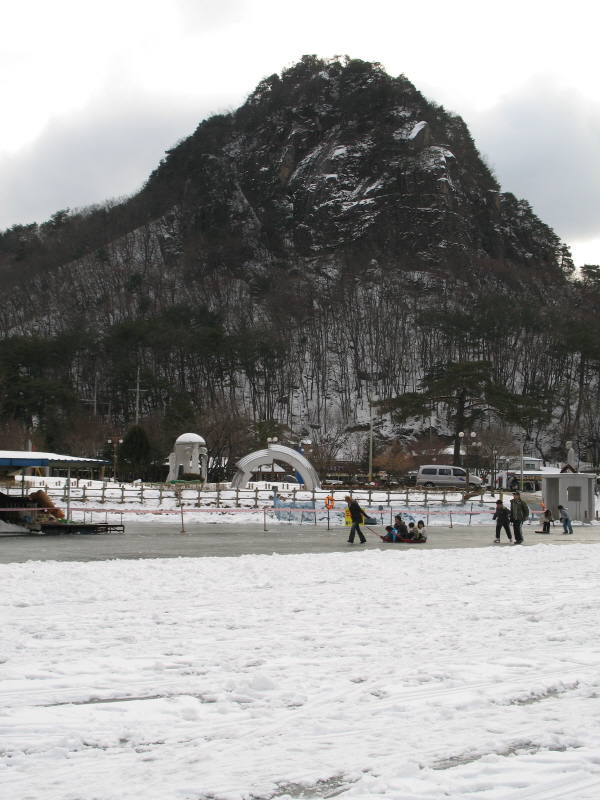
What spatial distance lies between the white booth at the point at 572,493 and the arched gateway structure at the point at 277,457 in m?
12.4

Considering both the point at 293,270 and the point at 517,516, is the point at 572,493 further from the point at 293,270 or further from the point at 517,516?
the point at 293,270

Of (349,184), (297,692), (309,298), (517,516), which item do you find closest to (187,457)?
(517,516)

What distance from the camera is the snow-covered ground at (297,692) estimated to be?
4.10 metres

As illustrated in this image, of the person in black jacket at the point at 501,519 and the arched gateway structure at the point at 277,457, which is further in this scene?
the arched gateway structure at the point at 277,457

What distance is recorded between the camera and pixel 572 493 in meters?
28.8

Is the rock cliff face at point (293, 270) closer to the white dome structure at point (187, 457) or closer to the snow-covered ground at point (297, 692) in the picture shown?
the white dome structure at point (187, 457)

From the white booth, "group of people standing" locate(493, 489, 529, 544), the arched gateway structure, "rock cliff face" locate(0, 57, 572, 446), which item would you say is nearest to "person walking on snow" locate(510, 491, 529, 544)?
"group of people standing" locate(493, 489, 529, 544)

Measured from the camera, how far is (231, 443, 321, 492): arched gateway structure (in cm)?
3738

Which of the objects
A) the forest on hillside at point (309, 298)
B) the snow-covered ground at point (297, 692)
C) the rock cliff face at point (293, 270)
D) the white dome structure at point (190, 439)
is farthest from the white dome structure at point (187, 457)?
the snow-covered ground at point (297, 692)

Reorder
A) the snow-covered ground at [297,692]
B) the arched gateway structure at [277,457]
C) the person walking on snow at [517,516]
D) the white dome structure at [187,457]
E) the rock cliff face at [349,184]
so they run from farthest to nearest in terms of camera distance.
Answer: the rock cliff face at [349,184], the white dome structure at [187,457], the arched gateway structure at [277,457], the person walking on snow at [517,516], the snow-covered ground at [297,692]

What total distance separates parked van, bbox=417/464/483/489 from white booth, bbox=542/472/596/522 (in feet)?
68.5

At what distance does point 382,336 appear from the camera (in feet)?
330

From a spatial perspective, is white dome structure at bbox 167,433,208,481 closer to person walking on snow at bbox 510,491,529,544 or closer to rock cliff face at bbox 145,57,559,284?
person walking on snow at bbox 510,491,529,544

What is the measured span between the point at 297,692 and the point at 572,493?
83.7ft
